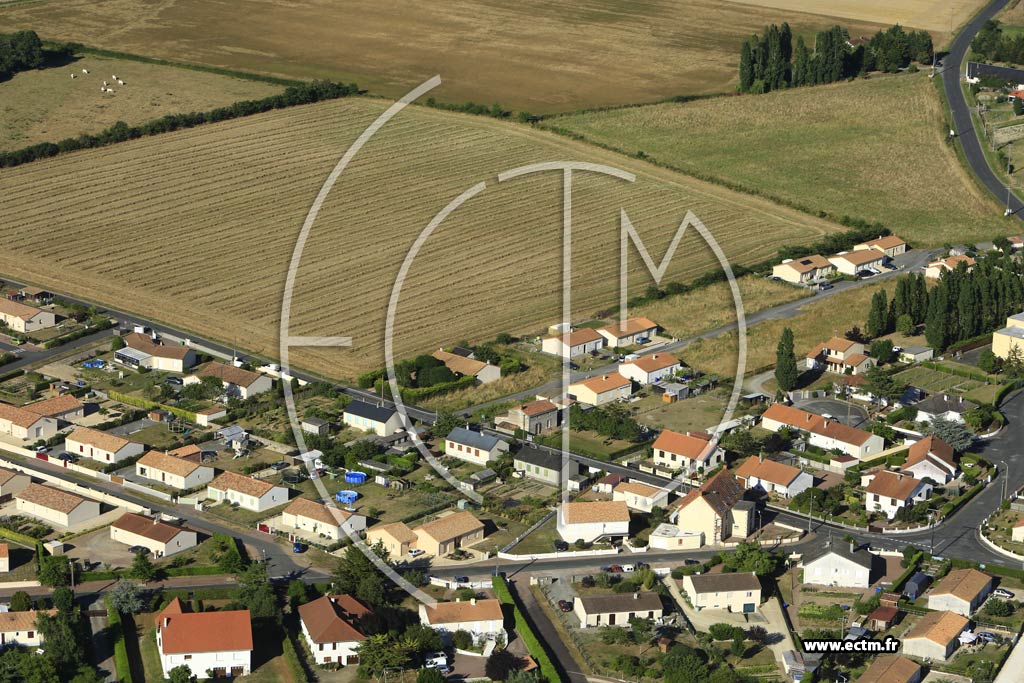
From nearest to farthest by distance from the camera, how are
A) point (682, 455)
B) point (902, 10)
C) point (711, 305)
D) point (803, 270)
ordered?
point (682, 455) → point (711, 305) → point (803, 270) → point (902, 10)

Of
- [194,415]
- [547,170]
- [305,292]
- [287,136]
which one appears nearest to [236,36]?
[287,136]

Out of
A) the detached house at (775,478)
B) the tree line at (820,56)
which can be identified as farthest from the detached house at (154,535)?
the tree line at (820,56)

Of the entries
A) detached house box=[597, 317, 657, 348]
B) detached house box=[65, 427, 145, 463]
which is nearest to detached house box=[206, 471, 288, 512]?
detached house box=[65, 427, 145, 463]

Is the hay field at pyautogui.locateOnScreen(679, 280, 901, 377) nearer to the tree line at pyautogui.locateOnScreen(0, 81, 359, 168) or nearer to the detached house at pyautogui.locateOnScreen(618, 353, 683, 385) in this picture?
the detached house at pyautogui.locateOnScreen(618, 353, 683, 385)

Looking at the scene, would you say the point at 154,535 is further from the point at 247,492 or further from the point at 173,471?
the point at 173,471

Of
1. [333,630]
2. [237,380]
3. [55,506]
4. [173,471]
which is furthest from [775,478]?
[55,506]
